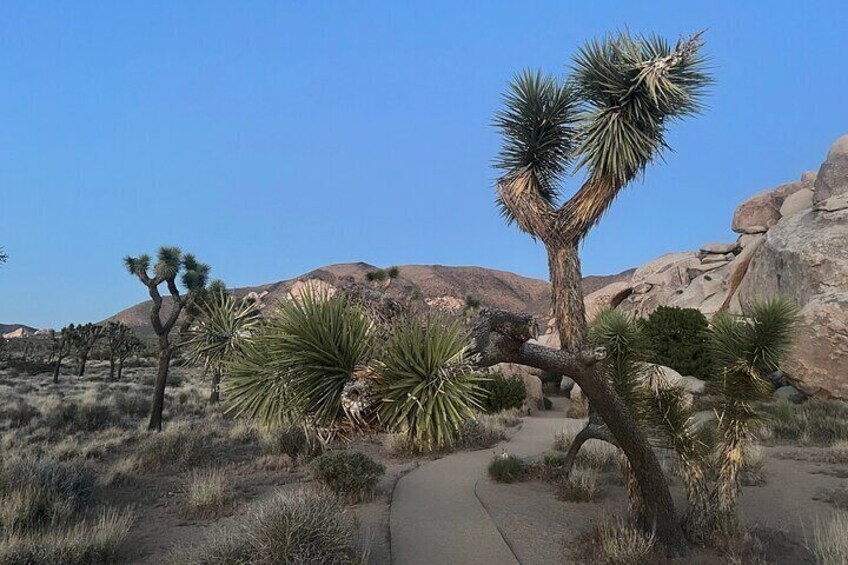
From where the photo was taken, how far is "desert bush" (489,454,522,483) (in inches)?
446

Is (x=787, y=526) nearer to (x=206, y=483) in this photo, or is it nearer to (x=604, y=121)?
(x=604, y=121)

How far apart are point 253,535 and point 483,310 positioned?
3547 millimetres

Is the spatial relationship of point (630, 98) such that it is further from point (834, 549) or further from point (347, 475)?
point (347, 475)

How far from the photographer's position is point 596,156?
22.8ft

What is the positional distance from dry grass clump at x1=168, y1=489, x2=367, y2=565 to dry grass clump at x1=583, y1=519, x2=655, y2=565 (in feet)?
9.26

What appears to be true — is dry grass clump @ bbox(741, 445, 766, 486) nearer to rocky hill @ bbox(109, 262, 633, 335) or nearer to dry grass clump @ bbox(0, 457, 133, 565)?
dry grass clump @ bbox(0, 457, 133, 565)

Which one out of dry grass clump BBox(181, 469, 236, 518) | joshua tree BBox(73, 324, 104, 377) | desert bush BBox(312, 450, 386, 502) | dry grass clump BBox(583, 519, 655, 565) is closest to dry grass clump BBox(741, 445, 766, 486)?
dry grass clump BBox(583, 519, 655, 565)

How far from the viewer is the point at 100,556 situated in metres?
6.84

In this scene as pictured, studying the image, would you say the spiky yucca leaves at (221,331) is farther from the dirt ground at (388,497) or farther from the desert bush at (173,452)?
the desert bush at (173,452)

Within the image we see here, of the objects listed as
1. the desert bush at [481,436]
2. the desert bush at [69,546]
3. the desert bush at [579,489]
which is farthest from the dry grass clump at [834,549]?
the desert bush at [481,436]

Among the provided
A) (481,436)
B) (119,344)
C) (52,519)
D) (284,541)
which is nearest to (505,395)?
(481,436)

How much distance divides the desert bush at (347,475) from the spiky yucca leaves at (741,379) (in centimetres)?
574

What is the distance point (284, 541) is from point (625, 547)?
384 cm

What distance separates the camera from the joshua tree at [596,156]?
21.3ft
